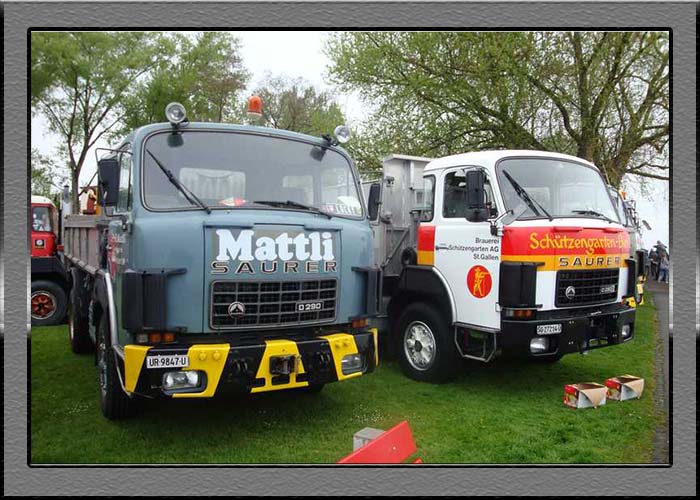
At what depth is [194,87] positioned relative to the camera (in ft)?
36.1

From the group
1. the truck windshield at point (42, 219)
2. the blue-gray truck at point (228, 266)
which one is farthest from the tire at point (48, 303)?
the blue-gray truck at point (228, 266)

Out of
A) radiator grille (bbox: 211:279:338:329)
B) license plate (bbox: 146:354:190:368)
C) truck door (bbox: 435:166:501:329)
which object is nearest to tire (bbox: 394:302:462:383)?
truck door (bbox: 435:166:501:329)

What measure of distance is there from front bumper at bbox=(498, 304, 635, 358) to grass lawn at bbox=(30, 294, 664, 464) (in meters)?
0.62

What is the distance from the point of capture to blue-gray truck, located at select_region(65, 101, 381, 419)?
3.76m

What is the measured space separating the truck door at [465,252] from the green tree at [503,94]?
183 centimetres

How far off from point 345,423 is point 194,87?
334 inches

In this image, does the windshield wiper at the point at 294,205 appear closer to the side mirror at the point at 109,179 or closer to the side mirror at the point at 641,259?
the side mirror at the point at 109,179

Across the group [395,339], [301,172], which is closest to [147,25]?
[301,172]

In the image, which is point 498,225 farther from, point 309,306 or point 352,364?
point 309,306

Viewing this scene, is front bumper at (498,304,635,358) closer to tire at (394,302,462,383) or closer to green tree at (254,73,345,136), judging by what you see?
tire at (394,302,462,383)

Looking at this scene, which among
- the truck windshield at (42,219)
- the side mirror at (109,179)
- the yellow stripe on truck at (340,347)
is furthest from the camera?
the truck windshield at (42,219)

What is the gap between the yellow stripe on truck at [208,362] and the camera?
12.2 feet

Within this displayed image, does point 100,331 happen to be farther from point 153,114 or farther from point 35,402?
point 153,114

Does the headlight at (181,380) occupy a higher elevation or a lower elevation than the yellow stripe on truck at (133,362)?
lower
